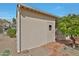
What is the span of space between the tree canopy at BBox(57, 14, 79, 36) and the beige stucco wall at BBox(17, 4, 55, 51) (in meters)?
0.45

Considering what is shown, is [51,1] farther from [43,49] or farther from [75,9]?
[43,49]

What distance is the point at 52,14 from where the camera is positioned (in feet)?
19.0

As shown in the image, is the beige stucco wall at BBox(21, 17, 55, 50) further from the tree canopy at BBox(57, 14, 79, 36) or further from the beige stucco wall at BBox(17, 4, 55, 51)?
the tree canopy at BBox(57, 14, 79, 36)

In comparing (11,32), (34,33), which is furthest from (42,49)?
(11,32)

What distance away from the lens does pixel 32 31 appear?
598cm

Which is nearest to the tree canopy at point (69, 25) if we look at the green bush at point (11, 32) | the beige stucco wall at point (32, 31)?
the beige stucco wall at point (32, 31)

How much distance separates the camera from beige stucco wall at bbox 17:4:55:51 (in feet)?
18.9

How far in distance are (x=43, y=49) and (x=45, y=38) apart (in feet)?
1.70

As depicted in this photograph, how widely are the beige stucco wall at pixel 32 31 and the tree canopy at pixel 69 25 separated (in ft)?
1.46

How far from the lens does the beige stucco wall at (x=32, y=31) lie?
5.76 m

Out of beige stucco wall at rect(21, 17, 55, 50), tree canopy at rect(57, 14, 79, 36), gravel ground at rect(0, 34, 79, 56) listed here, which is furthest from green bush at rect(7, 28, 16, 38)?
tree canopy at rect(57, 14, 79, 36)

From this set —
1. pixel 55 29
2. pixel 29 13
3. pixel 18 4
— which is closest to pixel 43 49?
pixel 55 29

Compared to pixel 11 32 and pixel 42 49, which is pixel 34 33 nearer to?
pixel 42 49

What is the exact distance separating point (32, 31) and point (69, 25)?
3.63ft
